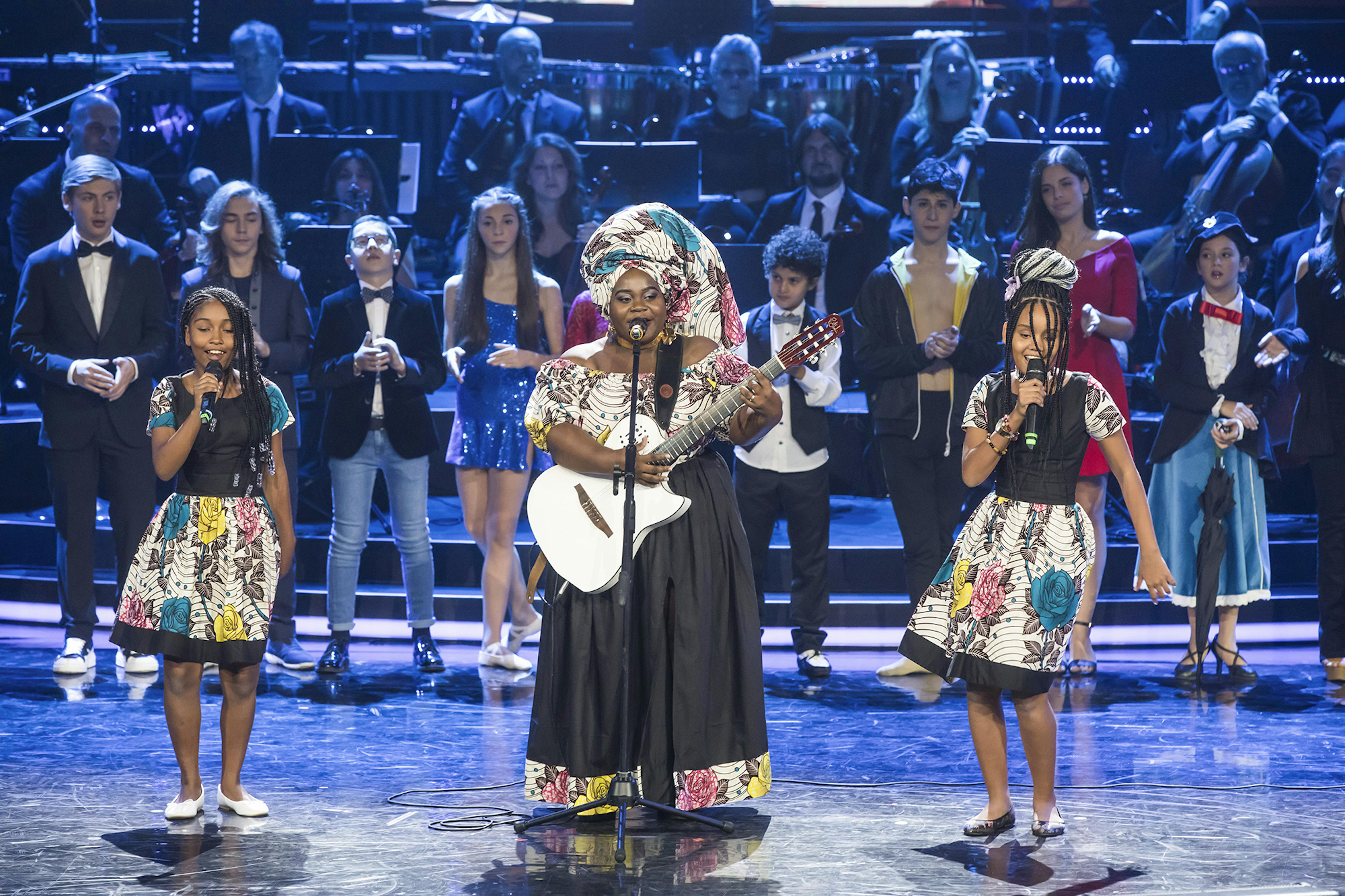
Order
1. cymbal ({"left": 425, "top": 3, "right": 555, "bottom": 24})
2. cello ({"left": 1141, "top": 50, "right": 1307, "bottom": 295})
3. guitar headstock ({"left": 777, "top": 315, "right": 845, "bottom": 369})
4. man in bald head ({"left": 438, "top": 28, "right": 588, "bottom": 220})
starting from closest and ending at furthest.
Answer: guitar headstock ({"left": 777, "top": 315, "right": 845, "bottom": 369}) → cello ({"left": 1141, "top": 50, "right": 1307, "bottom": 295}) → man in bald head ({"left": 438, "top": 28, "right": 588, "bottom": 220}) → cymbal ({"left": 425, "top": 3, "right": 555, "bottom": 24})

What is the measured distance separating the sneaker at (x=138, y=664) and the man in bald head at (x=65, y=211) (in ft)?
9.70

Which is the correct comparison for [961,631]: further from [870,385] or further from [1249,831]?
[870,385]

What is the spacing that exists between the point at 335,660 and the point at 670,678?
2.53 m

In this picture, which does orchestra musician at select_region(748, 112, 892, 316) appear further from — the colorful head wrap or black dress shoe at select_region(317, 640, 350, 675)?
the colorful head wrap

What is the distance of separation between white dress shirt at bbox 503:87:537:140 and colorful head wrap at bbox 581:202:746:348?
5.24 metres

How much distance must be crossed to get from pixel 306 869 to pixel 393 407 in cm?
274

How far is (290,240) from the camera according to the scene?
7.62 meters

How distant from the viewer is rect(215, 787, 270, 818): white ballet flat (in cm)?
388

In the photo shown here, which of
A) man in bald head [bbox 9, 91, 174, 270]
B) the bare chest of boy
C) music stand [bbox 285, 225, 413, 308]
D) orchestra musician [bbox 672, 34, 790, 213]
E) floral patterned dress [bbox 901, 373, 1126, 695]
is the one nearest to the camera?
floral patterned dress [bbox 901, 373, 1126, 695]

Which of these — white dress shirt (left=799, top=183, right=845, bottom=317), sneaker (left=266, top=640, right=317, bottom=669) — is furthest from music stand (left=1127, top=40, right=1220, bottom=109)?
sneaker (left=266, top=640, right=317, bottom=669)

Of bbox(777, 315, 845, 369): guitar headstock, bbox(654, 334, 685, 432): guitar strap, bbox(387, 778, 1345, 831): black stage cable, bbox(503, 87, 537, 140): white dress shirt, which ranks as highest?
bbox(503, 87, 537, 140): white dress shirt

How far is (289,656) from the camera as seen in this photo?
5887 millimetres

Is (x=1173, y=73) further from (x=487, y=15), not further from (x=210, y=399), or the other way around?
(x=210, y=399)

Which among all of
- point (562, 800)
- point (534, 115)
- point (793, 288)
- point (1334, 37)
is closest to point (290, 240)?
point (534, 115)
